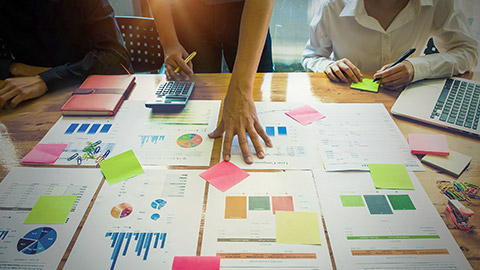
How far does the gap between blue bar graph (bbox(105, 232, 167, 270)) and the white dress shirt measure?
40.5 inches

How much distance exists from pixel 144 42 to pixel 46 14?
0.47m

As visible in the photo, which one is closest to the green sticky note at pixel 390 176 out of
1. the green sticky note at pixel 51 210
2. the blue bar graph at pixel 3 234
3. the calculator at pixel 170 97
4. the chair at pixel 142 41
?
the calculator at pixel 170 97

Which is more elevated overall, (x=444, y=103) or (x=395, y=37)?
(x=395, y=37)

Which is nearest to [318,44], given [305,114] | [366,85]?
[366,85]

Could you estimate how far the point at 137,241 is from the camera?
561 millimetres

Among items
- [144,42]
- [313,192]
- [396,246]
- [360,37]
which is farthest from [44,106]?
[360,37]

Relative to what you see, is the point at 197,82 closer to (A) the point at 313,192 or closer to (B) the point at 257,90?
(B) the point at 257,90

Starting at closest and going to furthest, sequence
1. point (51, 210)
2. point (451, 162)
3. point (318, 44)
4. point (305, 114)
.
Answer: point (51, 210) < point (451, 162) < point (305, 114) < point (318, 44)

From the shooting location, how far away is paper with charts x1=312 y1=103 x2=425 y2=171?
2.43 ft

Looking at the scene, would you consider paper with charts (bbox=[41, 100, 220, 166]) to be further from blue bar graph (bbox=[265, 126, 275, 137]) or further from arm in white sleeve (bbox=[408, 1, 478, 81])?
arm in white sleeve (bbox=[408, 1, 478, 81])

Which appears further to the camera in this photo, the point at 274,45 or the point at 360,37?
the point at 274,45

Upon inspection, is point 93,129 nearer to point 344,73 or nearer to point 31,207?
point 31,207

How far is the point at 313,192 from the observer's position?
0.65 meters

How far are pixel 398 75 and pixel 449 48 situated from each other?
1.35 ft
